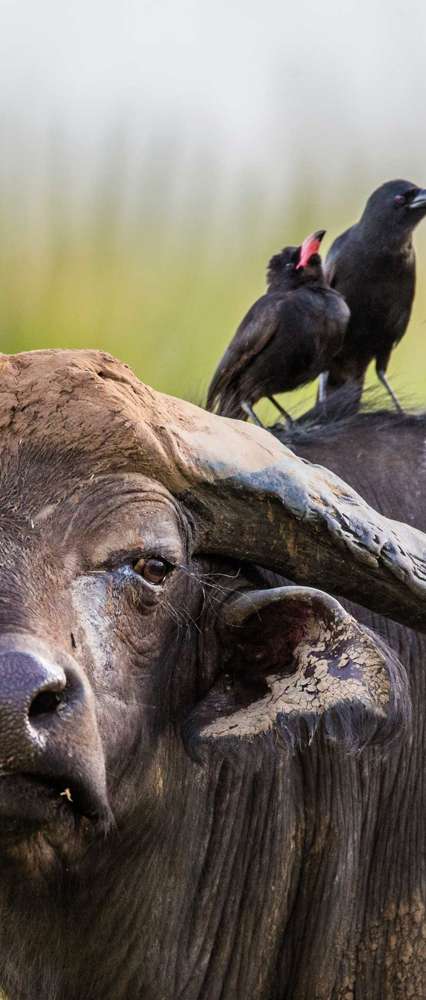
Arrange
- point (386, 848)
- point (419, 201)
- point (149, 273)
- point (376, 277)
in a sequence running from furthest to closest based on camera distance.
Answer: point (149, 273)
point (419, 201)
point (376, 277)
point (386, 848)

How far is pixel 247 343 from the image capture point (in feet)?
24.6

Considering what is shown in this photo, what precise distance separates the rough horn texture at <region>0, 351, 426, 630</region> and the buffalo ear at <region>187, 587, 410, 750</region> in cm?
13

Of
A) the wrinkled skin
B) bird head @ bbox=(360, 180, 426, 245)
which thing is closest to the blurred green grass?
bird head @ bbox=(360, 180, 426, 245)

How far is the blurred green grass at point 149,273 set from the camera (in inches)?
505

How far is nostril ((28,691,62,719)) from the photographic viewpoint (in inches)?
136

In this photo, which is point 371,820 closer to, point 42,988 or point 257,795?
point 257,795

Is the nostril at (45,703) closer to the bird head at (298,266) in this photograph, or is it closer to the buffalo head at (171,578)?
the buffalo head at (171,578)

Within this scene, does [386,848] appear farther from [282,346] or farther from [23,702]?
[282,346]

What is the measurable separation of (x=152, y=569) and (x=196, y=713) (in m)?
0.53

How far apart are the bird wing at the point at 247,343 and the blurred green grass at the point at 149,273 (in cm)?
361

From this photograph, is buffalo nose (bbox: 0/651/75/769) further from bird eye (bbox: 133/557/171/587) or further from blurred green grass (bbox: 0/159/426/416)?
blurred green grass (bbox: 0/159/426/416)

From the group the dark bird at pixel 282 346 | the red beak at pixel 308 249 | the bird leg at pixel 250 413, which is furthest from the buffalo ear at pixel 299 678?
the red beak at pixel 308 249

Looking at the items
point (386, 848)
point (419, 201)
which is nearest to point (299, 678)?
point (386, 848)

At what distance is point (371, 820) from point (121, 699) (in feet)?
3.84
